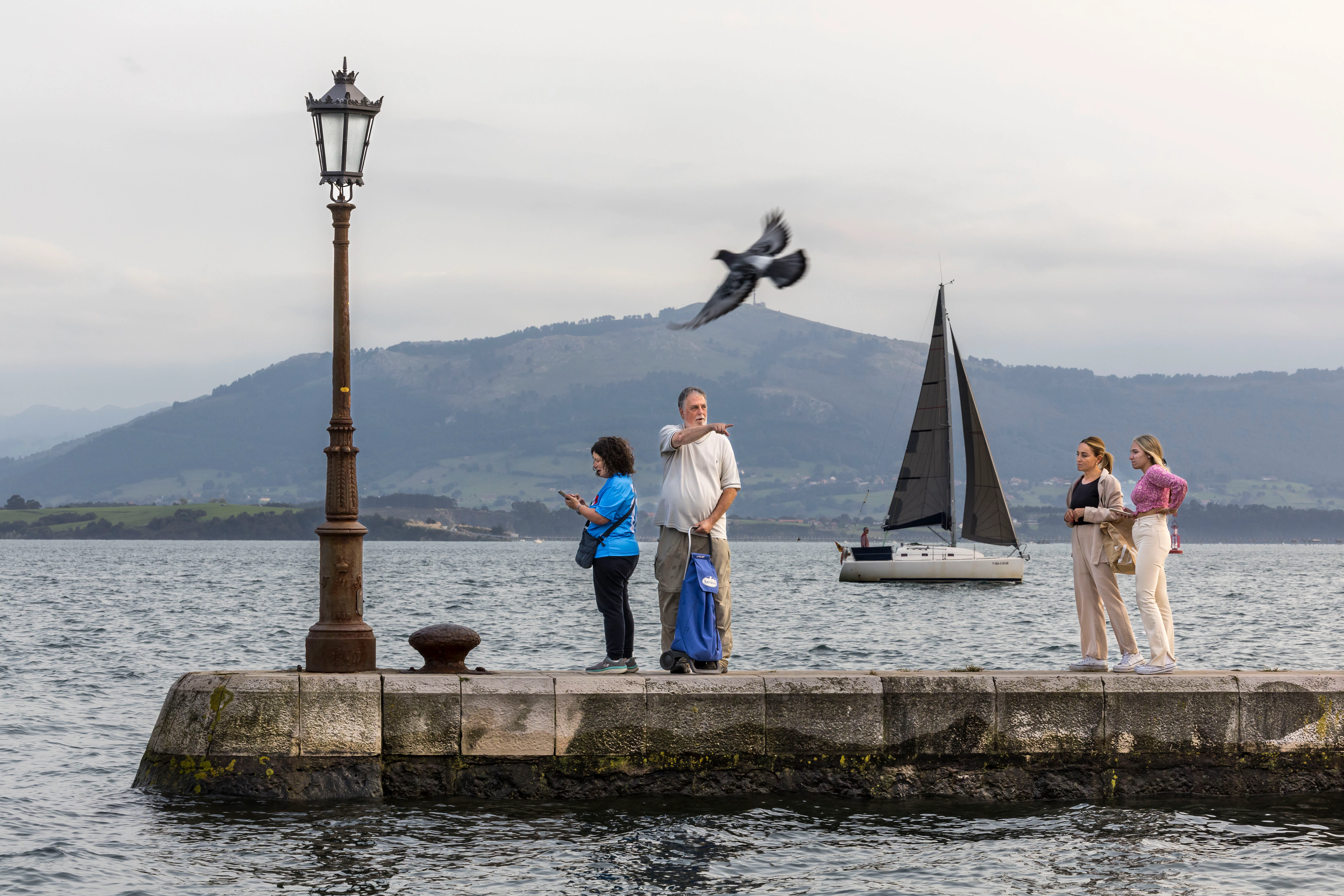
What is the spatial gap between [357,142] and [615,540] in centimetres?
392

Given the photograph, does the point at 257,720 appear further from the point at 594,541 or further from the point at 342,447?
the point at 594,541

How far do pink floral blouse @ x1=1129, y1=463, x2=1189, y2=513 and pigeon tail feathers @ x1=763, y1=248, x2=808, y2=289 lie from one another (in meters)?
3.70

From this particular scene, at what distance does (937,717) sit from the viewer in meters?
10.0

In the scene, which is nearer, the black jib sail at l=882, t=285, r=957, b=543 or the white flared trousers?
the white flared trousers

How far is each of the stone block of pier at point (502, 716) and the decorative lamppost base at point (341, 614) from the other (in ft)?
3.30

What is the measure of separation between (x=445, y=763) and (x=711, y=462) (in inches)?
120

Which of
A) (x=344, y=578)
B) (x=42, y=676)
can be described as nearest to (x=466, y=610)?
(x=42, y=676)

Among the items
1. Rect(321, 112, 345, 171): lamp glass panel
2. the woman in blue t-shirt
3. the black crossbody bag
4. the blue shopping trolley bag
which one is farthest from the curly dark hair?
Rect(321, 112, 345, 171): lamp glass panel

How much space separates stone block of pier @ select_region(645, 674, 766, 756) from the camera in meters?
9.79

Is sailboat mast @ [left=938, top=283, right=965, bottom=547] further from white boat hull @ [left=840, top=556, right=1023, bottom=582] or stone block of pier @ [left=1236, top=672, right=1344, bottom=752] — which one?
stone block of pier @ [left=1236, top=672, right=1344, bottom=752]

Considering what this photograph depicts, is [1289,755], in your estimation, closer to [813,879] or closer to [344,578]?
[813,879]

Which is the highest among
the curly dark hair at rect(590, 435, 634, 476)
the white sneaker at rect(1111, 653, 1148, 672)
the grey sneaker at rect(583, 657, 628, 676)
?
the curly dark hair at rect(590, 435, 634, 476)

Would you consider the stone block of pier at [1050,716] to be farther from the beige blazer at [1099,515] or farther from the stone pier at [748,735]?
the beige blazer at [1099,515]

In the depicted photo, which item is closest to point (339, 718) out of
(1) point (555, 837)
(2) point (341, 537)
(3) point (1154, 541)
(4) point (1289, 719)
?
(2) point (341, 537)
